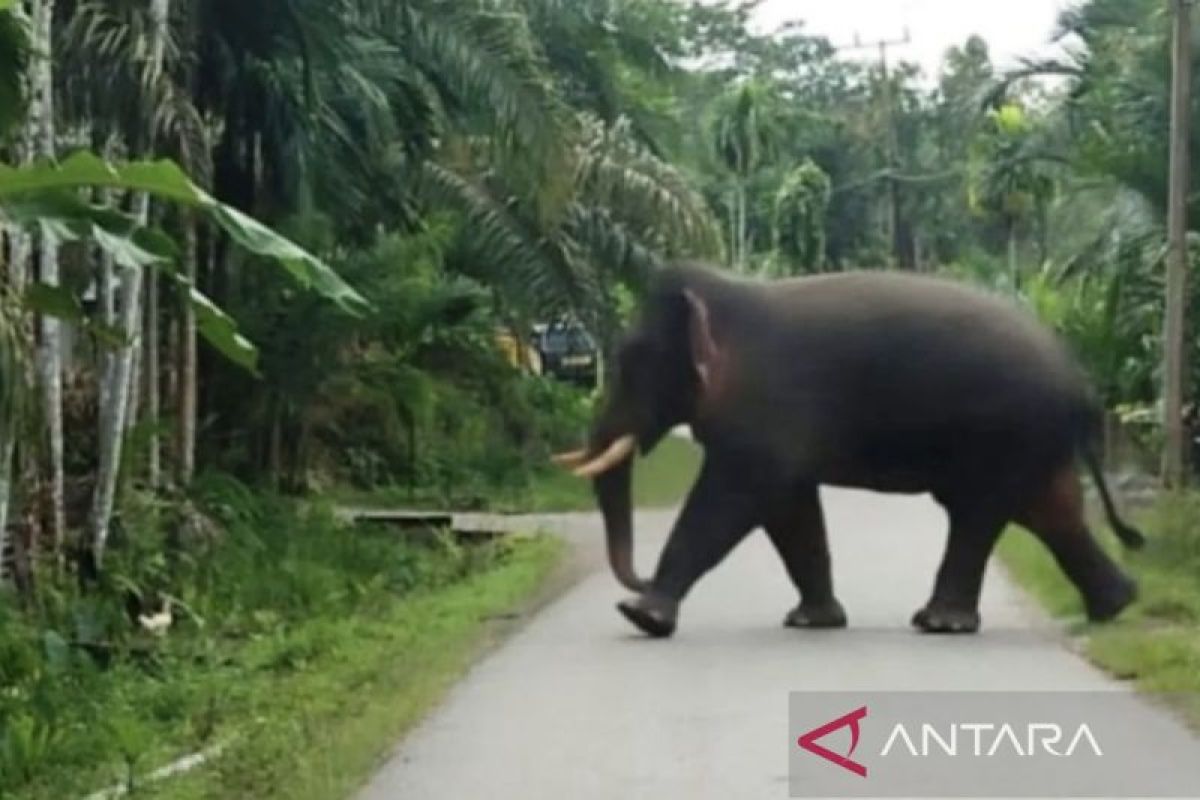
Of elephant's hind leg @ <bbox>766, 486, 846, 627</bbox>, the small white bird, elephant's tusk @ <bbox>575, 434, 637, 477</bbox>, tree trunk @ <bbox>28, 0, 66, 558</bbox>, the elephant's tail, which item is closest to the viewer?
tree trunk @ <bbox>28, 0, 66, 558</bbox>

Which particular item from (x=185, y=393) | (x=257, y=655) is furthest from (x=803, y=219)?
(x=257, y=655)

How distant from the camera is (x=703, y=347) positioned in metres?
12.9

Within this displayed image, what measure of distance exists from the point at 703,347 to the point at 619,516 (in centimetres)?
96

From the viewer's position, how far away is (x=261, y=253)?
30.0 feet

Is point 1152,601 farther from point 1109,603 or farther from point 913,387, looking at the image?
point 913,387

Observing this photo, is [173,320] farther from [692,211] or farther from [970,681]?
[970,681]

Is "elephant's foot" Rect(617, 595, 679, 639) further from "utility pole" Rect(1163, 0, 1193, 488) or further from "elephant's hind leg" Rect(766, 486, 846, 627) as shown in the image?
"utility pole" Rect(1163, 0, 1193, 488)

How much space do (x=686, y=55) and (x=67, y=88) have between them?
18.9 meters

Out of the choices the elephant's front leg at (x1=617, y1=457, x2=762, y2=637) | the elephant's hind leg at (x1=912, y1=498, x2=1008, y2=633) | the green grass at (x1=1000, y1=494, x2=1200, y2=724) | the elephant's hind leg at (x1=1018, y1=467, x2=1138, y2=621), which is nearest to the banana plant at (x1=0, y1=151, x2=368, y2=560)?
the elephant's front leg at (x1=617, y1=457, x2=762, y2=637)

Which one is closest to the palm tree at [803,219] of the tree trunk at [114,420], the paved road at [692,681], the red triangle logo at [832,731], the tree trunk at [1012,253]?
the tree trunk at [1012,253]

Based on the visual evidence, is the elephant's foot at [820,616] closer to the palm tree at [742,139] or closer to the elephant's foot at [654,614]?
the elephant's foot at [654,614]

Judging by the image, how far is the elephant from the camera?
42.1 ft

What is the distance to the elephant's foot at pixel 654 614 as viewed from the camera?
12867 mm

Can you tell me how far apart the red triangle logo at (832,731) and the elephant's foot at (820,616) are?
10.1 feet
